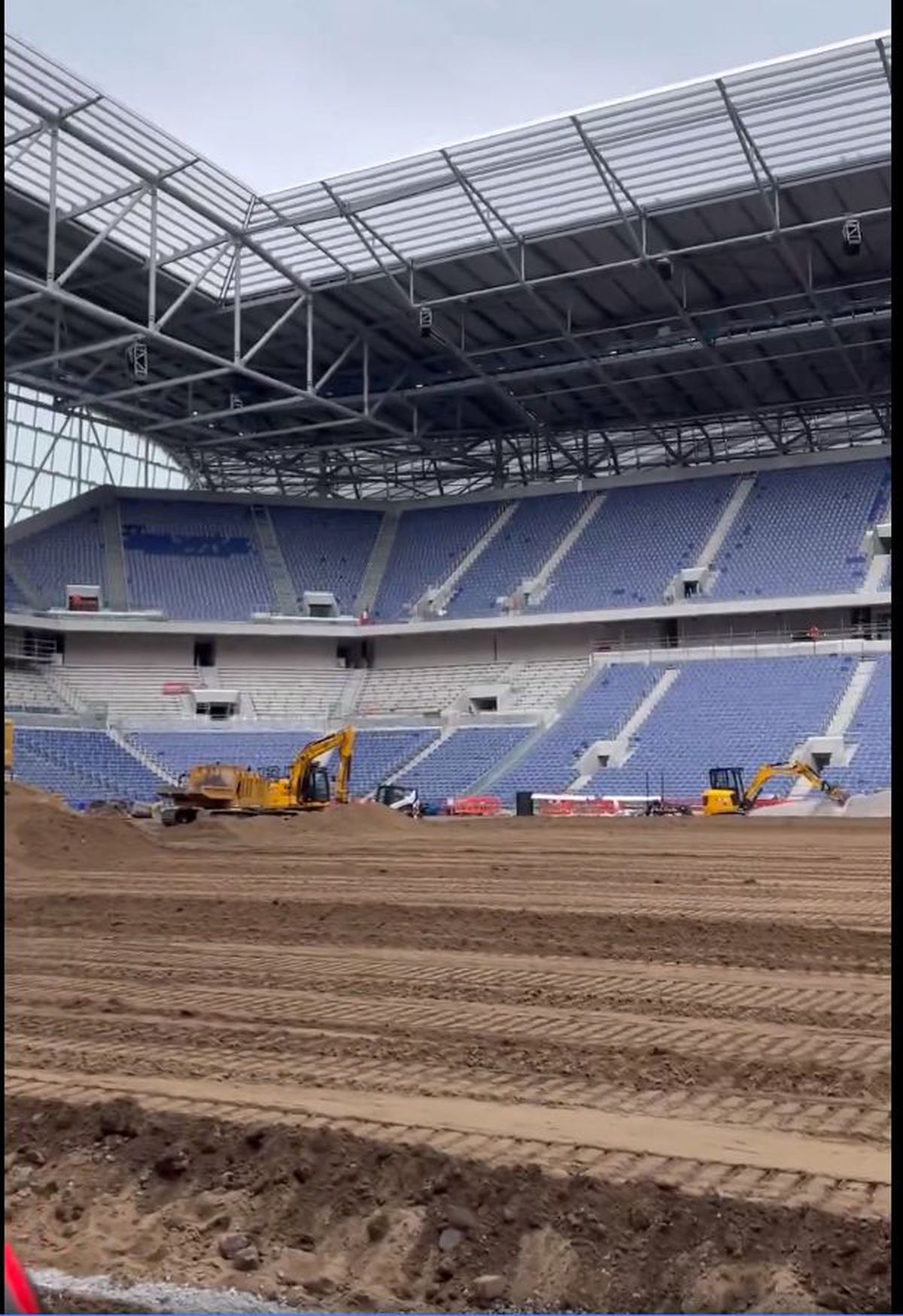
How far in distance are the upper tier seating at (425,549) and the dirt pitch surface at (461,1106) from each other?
112 feet

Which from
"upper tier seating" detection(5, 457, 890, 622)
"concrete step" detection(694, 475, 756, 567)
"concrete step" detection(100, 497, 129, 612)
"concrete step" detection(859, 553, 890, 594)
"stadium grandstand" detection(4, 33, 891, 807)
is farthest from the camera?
"concrete step" detection(100, 497, 129, 612)

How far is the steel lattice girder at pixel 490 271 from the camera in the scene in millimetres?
26469

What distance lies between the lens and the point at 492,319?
3584 centimetres

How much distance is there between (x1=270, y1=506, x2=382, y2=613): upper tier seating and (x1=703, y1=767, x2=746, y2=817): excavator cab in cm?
2078

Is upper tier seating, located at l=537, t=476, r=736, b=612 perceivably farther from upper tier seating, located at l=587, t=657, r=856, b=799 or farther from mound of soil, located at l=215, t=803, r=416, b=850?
mound of soil, located at l=215, t=803, r=416, b=850

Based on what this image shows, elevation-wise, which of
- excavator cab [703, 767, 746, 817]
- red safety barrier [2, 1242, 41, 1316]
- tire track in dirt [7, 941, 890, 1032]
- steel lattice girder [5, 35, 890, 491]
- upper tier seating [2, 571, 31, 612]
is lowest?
excavator cab [703, 767, 746, 817]

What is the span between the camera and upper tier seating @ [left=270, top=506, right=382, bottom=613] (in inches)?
1887

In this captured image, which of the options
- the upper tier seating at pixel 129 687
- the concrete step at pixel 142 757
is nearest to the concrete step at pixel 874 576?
the concrete step at pixel 142 757

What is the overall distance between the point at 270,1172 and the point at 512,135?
1047 inches

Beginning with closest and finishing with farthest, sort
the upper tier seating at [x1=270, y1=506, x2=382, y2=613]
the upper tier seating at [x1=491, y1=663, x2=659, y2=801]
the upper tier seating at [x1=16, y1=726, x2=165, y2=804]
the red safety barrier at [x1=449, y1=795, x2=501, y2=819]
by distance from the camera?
the red safety barrier at [x1=449, y1=795, x2=501, y2=819] < the upper tier seating at [x1=491, y1=663, x2=659, y2=801] < the upper tier seating at [x1=16, y1=726, x2=165, y2=804] < the upper tier seating at [x1=270, y1=506, x2=382, y2=613]

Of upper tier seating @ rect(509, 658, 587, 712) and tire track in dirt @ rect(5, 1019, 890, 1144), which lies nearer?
tire track in dirt @ rect(5, 1019, 890, 1144)

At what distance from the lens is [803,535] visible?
4075 centimetres

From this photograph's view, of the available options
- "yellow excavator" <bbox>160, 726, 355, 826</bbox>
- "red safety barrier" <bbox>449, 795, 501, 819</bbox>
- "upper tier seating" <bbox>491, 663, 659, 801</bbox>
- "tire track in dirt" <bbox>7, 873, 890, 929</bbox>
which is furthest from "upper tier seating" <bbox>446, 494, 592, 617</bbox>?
"tire track in dirt" <bbox>7, 873, 890, 929</bbox>

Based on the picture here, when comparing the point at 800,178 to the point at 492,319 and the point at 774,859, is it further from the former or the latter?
the point at 774,859
